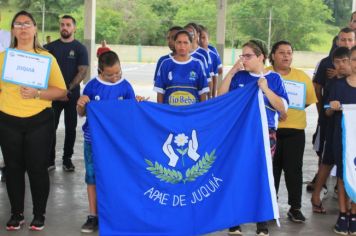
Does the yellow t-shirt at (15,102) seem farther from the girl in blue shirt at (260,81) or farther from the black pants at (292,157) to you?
the black pants at (292,157)

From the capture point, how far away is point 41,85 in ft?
15.0

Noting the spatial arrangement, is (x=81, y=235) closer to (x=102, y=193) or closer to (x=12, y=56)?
(x=102, y=193)

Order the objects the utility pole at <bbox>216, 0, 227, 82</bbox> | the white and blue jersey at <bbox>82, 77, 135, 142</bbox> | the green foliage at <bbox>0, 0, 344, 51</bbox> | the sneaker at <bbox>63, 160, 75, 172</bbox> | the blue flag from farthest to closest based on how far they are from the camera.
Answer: the green foliage at <bbox>0, 0, 344, 51</bbox> → the utility pole at <bbox>216, 0, 227, 82</bbox> → the sneaker at <bbox>63, 160, 75, 172</bbox> → the white and blue jersey at <bbox>82, 77, 135, 142</bbox> → the blue flag

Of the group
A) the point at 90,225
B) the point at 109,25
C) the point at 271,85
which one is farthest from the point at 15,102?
the point at 109,25

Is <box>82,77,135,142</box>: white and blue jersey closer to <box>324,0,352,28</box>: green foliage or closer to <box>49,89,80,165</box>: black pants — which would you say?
<box>49,89,80,165</box>: black pants

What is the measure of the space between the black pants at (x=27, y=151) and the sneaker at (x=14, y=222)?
4cm

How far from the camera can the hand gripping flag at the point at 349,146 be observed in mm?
4957

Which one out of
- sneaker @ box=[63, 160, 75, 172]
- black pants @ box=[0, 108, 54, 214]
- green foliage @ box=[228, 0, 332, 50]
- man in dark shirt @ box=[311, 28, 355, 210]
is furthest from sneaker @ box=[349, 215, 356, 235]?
green foliage @ box=[228, 0, 332, 50]

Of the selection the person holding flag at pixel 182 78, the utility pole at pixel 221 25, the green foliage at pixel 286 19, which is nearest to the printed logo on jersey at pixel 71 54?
the person holding flag at pixel 182 78

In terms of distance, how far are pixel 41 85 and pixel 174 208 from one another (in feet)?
4.59

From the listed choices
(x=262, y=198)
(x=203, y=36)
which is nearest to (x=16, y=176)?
(x=262, y=198)

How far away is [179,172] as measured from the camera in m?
4.39

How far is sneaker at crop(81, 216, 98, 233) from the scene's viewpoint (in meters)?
4.86

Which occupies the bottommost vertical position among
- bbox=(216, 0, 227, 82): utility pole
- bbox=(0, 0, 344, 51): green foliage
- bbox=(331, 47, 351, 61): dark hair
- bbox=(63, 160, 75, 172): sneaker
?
bbox=(63, 160, 75, 172): sneaker
